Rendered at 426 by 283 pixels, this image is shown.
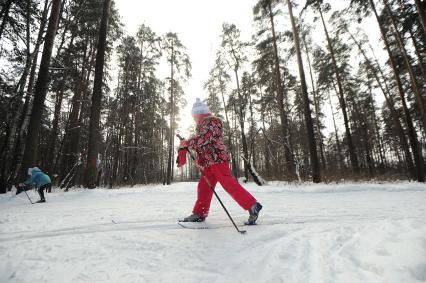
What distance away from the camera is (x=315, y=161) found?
10305mm

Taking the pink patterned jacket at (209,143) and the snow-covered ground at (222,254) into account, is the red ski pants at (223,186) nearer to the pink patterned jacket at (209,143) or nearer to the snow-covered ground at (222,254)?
the pink patterned jacket at (209,143)

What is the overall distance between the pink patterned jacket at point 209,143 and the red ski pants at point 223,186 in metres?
0.10

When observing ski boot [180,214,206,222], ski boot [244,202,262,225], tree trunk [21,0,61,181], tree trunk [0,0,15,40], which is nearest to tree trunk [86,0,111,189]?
tree trunk [21,0,61,181]

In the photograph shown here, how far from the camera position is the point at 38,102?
28.4 feet

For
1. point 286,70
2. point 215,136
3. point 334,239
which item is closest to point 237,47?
point 286,70

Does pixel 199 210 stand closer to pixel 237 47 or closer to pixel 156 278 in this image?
pixel 156 278

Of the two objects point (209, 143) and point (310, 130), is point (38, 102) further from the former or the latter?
point (310, 130)

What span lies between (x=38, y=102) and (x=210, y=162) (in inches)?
339

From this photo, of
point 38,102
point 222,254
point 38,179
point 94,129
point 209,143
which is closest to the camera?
point 222,254

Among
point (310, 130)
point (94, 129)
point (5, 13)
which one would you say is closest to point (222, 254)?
point (94, 129)

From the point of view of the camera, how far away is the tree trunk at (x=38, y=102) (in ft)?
27.3

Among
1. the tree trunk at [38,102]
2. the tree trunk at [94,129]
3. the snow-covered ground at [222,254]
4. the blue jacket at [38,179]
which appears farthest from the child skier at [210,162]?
the tree trunk at [38,102]

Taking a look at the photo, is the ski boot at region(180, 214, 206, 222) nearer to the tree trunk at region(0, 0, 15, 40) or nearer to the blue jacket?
the blue jacket

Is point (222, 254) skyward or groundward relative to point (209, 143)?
groundward
